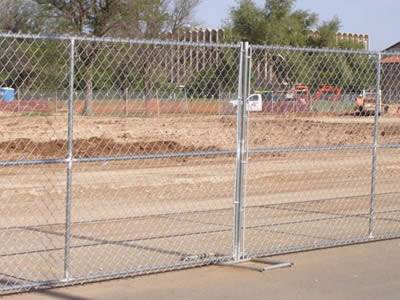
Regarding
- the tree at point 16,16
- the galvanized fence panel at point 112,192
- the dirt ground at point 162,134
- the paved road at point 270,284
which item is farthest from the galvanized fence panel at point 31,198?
the tree at point 16,16

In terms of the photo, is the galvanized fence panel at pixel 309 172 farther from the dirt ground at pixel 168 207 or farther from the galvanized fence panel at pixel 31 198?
the galvanized fence panel at pixel 31 198

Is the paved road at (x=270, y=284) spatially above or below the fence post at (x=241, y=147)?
below

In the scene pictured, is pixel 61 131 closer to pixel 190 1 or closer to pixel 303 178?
pixel 303 178

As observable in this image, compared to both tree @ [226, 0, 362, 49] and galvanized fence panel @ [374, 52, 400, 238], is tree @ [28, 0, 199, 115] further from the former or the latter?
galvanized fence panel @ [374, 52, 400, 238]

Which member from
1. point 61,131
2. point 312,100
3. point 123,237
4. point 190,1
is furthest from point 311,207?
point 190,1

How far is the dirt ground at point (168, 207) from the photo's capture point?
9312 mm

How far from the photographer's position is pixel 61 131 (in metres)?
29.6

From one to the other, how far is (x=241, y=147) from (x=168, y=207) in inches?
201

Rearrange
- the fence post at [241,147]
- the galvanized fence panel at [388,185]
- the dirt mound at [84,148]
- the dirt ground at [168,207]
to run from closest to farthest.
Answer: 1. the fence post at [241,147]
2. the dirt ground at [168,207]
3. the galvanized fence panel at [388,185]
4. the dirt mound at [84,148]

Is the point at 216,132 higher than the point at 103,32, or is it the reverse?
the point at 103,32

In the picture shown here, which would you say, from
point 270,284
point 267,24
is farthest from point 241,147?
point 267,24

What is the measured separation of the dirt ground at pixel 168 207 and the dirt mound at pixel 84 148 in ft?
0.17

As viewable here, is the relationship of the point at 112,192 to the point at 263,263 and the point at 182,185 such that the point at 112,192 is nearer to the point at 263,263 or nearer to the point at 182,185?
the point at 182,185

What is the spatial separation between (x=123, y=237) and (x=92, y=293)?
291cm
